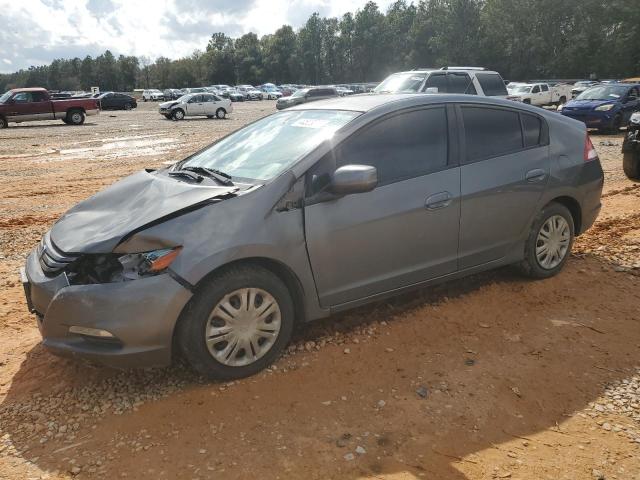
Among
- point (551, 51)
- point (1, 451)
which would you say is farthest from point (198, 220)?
point (551, 51)

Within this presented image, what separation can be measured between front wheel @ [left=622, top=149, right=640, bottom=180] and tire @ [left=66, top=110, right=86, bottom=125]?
82.8ft

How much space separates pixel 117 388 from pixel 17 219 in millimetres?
5322

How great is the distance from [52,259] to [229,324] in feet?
3.70

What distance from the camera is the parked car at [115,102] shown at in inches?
1684

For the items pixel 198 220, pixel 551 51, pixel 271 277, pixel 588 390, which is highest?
pixel 551 51

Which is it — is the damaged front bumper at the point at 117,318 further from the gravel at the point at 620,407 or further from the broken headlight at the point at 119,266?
the gravel at the point at 620,407

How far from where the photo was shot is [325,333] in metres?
3.93

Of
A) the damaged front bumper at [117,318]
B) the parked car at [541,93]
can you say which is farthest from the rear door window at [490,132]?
the parked car at [541,93]

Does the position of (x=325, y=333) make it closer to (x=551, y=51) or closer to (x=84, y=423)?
(x=84, y=423)

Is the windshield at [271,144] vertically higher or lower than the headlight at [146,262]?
higher

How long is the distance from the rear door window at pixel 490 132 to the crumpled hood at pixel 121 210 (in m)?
1.95

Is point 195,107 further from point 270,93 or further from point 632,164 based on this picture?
point 270,93

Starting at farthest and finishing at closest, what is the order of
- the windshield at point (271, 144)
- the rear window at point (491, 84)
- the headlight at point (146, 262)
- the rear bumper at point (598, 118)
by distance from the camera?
the rear bumper at point (598, 118)
the rear window at point (491, 84)
the windshield at point (271, 144)
the headlight at point (146, 262)

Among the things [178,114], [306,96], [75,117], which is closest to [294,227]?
[75,117]
